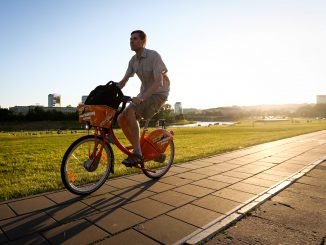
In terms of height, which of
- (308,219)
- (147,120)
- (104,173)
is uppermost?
(147,120)

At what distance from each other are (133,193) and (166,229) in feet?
Result: 4.69

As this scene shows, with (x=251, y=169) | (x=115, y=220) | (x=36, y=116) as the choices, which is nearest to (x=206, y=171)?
(x=251, y=169)

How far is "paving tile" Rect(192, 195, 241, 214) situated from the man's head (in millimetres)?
2632

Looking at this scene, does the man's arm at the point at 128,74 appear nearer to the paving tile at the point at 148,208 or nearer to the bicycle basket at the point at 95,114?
the bicycle basket at the point at 95,114

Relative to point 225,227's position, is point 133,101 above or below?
above

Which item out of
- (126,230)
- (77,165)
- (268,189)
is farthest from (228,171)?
(126,230)

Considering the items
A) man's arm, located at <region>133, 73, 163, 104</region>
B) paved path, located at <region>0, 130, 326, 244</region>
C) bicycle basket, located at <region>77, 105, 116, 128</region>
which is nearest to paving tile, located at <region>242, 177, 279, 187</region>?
paved path, located at <region>0, 130, 326, 244</region>

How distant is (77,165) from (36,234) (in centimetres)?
157

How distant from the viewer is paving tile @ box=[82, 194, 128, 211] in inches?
151

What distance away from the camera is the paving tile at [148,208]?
3.58m

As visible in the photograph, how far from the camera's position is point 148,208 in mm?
3771

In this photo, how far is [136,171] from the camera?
5.99m

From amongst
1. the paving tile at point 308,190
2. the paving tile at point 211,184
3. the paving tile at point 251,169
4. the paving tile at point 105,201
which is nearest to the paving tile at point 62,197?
the paving tile at point 105,201

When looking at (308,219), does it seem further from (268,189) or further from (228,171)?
(228,171)
